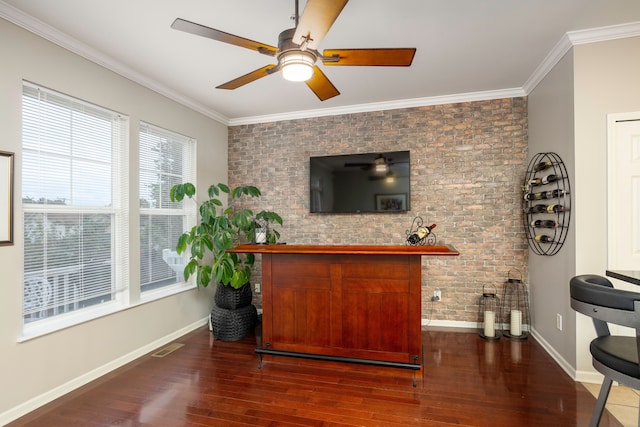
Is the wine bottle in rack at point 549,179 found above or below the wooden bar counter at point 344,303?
above

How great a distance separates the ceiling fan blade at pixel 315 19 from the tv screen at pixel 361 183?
252 centimetres

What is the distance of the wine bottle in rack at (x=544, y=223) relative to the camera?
313 cm

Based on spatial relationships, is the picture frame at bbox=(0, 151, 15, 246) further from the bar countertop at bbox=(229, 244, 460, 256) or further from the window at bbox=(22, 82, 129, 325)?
the bar countertop at bbox=(229, 244, 460, 256)

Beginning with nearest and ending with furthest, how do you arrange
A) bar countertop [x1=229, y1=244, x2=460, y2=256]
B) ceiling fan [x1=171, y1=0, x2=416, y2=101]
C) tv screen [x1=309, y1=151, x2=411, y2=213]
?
ceiling fan [x1=171, y1=0, x2=416, y2=101], bar countertop [x1=229, y1=244, x2=460, y2=256], tv screen [x1=309, y1=151, x2=411, y2=213]

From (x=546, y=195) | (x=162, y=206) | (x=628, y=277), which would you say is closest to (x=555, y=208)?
(x=546, y=195)

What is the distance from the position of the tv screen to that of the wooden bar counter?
1591 millimetres

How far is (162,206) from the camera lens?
391 centimetres

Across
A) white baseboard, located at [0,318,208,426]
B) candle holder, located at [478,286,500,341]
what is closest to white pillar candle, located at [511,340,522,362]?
candle holder, located at [478,286,500,341]

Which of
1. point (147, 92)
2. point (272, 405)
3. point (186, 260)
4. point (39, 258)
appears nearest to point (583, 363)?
point (272, 405)

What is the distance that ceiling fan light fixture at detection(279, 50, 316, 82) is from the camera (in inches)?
76.6

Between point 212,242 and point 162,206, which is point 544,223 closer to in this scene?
point 212,242

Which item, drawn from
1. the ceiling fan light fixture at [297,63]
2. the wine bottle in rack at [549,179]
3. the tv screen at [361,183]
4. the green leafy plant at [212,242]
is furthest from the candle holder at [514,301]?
the ceiling fan light fixture at [297,63]

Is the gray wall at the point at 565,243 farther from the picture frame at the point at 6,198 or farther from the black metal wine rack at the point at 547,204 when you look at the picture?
the picture frame at the point at 6,198

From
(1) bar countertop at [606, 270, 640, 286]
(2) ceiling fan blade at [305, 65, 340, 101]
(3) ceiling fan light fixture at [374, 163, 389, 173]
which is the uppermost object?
(2) ceiling fan blade at [305, 65, 340, 101]
